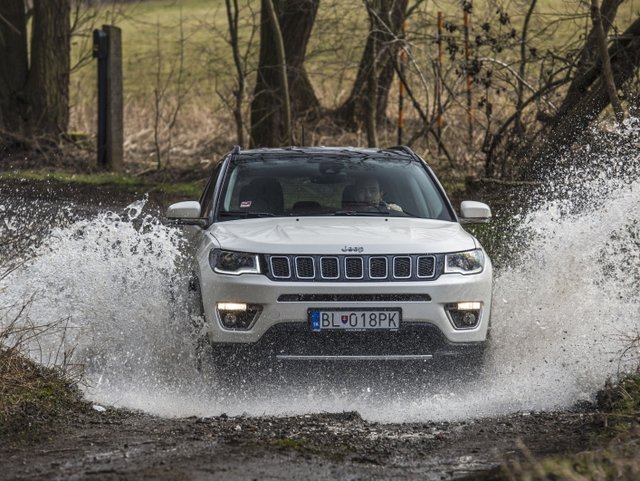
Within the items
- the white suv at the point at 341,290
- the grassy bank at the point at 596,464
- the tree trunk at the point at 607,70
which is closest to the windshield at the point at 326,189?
the white suv at the point at 341,290

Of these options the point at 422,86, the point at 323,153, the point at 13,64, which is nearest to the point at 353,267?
the point at 323,153

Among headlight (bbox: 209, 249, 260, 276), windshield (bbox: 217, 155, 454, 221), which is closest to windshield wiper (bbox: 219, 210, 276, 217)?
windshield (bbox: 217, 155, 454, 221)

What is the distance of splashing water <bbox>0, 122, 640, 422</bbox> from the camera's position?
26.4ft

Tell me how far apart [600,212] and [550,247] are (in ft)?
2.84

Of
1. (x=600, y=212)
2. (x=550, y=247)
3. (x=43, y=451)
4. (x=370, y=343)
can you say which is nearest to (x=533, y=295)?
(x=550, y=247)

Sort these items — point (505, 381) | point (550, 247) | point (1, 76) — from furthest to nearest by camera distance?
point (1, 76) → point (550, 247) → point (505, 381)

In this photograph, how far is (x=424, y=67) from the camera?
20.6 m

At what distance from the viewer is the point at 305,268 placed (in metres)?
8.05

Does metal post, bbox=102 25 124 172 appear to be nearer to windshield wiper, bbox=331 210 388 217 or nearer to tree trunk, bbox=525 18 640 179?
tree trunk, bbox=525 18 640 179

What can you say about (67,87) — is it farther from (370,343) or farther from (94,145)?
(370,343)

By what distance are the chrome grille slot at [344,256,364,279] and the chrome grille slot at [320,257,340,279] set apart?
0.06 metres

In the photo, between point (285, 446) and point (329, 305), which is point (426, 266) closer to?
point (329, 305)

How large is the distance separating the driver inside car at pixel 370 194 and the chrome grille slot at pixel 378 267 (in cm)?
147

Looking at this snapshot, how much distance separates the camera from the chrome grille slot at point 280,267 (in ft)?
26.3
